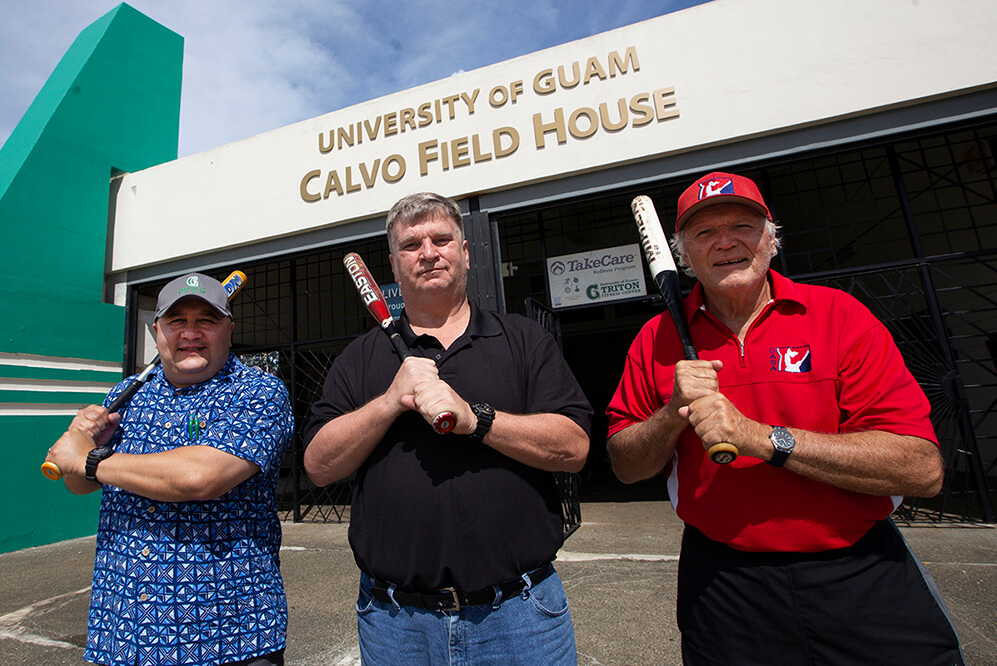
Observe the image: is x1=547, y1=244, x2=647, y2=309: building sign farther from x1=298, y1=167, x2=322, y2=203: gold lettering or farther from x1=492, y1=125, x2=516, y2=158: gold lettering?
x1=298, y1=167, x2=322, y2=203: gold lettering

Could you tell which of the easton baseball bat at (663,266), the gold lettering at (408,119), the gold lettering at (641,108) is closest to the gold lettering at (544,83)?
the gold lettering at (641,108)

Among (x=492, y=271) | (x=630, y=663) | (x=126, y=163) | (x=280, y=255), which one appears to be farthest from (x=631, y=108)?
(x=126, y=163)

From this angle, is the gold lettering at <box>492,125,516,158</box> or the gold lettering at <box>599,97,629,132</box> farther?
the gold lettering at <box>492,125,516,158</box>

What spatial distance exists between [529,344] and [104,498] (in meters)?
1.51

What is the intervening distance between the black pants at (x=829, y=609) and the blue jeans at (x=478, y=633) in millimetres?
448

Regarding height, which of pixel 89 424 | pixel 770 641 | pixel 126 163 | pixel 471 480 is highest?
pixel 126 163

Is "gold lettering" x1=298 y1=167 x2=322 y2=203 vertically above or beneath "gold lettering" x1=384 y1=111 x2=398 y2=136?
beneath

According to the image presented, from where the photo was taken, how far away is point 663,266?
1.87 m

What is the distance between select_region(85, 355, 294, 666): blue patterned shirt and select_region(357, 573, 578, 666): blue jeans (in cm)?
45

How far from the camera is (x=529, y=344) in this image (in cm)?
175

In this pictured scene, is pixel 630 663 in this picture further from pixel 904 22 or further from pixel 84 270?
pixel 84 270

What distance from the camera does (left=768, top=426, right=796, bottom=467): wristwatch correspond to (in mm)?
1341

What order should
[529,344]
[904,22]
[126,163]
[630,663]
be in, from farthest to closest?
[126,163] < [904,22] < [630,663] < [529,344]

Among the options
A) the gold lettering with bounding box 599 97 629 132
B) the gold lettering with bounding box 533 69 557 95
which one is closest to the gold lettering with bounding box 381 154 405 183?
the gold lettering with bounding box 533 69 557 95
